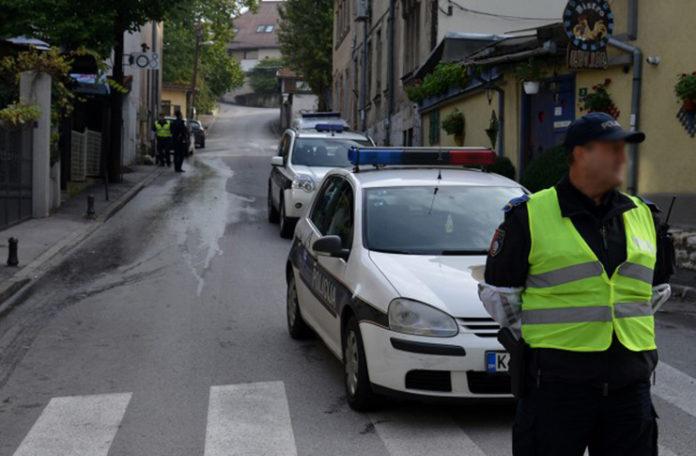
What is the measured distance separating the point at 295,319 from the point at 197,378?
5.00 feet

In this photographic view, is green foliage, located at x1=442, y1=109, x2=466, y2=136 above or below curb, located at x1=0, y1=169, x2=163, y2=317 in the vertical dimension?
above

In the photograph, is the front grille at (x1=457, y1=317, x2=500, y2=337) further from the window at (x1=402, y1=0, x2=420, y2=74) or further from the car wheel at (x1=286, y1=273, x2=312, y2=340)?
the window at (x1=402, y1=0, x2=420, y2=74)

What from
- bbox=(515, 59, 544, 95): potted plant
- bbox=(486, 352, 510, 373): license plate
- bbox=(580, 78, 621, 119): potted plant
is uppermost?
bbox=(515, 59, 544, 95): potted plant

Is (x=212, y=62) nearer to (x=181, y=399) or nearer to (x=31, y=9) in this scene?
(x=31, y=9)

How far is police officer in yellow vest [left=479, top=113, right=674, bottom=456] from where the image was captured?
3494 millimetres

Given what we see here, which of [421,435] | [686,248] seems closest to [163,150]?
[686,248]

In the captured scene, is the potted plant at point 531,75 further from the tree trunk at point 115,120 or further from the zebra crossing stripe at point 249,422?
the tree trunk at point 115,120

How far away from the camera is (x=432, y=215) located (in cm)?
749

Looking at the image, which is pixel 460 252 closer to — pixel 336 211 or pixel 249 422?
pixel 336 211

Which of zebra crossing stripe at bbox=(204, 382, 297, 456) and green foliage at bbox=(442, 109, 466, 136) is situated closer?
zebra crossing stripe at bbox=(204, 382, 297, 456)

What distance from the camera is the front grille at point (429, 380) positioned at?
19.9ft

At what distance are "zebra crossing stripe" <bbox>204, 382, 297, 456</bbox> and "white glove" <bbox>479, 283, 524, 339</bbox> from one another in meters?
2.30

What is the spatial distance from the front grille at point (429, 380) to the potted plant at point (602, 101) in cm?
1007

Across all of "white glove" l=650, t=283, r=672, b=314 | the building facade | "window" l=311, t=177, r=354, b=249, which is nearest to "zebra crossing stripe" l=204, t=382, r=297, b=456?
"window" l=311, t=177, r=354, b=249
